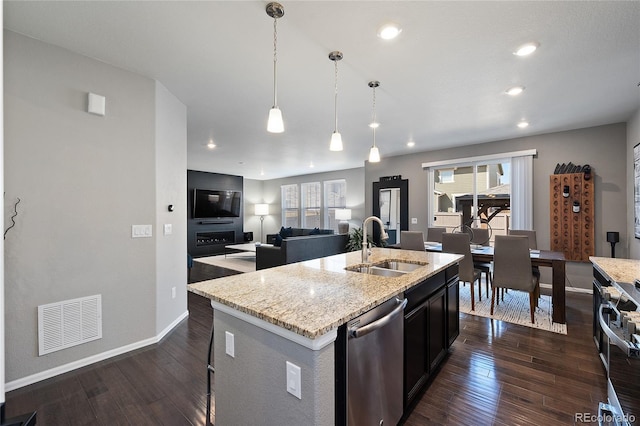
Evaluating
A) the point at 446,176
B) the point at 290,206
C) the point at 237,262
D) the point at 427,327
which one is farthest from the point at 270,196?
the point at 427,327

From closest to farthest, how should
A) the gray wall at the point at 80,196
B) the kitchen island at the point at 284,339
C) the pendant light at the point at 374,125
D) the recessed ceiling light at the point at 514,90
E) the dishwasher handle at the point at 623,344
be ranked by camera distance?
the kitchen island at the point at 284,339
the dishwasher handle at the point at 623,344
the gray wall at the point at 80,196
the pendant light at the point at 374,125
the recessed ceiling light at the point at 514,90

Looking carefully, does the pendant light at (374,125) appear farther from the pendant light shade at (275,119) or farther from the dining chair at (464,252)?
the dining chair at (464,252)

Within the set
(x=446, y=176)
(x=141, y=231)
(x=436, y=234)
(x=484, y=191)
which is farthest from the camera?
(x=446, y=176)

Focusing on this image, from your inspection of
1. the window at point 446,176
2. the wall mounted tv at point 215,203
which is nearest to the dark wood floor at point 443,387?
the window at point 446,176

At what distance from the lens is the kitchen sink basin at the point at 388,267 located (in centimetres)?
228

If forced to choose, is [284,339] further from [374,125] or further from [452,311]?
[374,125]

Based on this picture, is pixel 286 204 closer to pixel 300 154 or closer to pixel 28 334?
pixel 300 154

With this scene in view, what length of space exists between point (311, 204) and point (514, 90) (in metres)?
7.33

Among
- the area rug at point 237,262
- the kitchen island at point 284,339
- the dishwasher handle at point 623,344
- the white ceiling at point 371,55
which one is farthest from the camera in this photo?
the area rug at point 237,262

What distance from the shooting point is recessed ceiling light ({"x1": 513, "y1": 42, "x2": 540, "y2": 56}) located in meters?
2.24

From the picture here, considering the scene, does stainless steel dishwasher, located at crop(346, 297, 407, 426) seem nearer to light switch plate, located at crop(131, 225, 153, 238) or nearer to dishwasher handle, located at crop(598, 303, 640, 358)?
dishwasher handle, located at crop(598, 303, 640, 358)

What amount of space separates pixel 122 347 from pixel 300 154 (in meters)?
4.77

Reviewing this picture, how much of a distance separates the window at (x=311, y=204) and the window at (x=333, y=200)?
0.27 metres

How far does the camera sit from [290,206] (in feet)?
34.6
